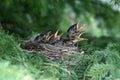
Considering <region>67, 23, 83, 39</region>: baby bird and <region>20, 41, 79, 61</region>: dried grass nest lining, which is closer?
<region>20, 41, 79, 61</region>: dried grass nest lining

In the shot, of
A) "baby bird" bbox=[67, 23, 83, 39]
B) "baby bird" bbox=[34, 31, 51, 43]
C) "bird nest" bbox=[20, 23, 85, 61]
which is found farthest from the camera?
"baby bird" bbox=[67, 23, 83, 39]

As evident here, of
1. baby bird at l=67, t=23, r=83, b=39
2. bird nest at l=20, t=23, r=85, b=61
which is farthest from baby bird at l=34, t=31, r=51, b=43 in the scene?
baby bird at l=67, t=23, r=83, b=39

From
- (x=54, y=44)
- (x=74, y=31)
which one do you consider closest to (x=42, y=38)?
(x=54, y=44)

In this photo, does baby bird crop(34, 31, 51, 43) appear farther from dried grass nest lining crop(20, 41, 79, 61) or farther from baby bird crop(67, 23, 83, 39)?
baby bird crop(67, 23, 83, 39)

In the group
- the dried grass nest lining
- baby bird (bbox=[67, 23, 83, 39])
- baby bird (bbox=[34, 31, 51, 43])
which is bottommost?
the dried grass nest lining

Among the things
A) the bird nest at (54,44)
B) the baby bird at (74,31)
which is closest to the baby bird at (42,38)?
the bird nest at (54,44)

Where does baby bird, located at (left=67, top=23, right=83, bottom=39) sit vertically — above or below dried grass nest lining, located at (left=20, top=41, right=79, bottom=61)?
above

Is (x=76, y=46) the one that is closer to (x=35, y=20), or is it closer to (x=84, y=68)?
(x=84, y=68)

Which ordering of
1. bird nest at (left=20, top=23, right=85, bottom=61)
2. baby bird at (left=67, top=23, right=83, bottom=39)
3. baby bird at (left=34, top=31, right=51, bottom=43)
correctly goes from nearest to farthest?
bird nest at (left=20, top=23, right=85, bottom=61)
baby bird at (left=34, top=31, right=51, bottom=43)
baby bird at (left=67, top=23, right=83, bottom=39)

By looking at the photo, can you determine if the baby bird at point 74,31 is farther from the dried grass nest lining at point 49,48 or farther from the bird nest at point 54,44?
the dried grass nest lining at point 49,48
